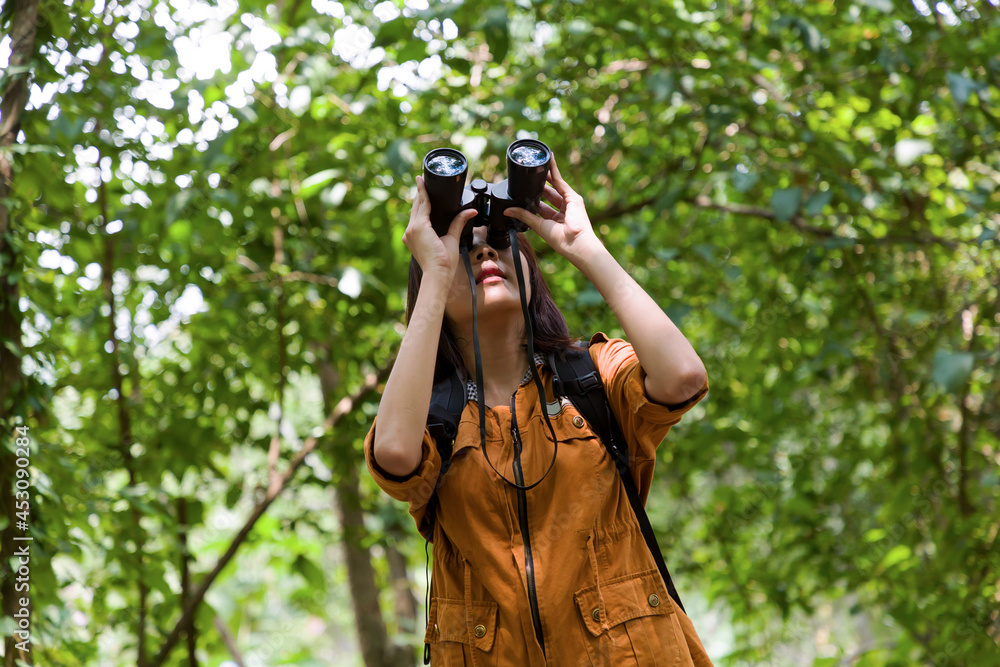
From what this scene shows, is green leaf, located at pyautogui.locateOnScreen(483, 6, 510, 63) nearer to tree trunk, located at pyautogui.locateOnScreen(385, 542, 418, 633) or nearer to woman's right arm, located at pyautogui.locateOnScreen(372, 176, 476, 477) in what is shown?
woman's right arm, located at pyautogui.locateOnScreen(372, 176, 476, 477)

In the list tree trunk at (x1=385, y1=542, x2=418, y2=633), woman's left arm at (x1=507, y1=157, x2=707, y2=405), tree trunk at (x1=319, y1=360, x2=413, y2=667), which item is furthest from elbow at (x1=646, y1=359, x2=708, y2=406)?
tree trunk at (x1=385, y1=542, x2=418, y2=633)

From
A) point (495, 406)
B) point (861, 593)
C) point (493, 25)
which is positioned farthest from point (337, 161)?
point (861, 593)

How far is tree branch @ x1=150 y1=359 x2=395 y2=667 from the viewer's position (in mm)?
2447

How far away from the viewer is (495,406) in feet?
4.68

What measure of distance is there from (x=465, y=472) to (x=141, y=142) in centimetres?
151

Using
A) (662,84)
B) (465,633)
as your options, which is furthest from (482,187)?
(662,84)

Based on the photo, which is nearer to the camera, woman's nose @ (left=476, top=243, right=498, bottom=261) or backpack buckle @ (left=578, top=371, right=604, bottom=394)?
backpack buckle @ (left=578, top=371, right=604, bottom=394)

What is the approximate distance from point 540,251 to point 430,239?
4.49 ft

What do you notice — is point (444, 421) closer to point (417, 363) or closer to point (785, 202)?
point (417, 363)

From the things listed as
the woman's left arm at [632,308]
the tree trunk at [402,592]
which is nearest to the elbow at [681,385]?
the woman's left arm at [632,308]

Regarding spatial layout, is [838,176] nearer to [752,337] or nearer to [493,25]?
[752,337]

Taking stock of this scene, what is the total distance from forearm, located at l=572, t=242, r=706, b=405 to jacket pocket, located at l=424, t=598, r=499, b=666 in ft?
1.46

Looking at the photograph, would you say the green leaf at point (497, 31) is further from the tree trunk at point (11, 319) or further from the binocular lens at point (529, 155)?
the tree trunk at point (11, 319)

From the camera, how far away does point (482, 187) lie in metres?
1.46
